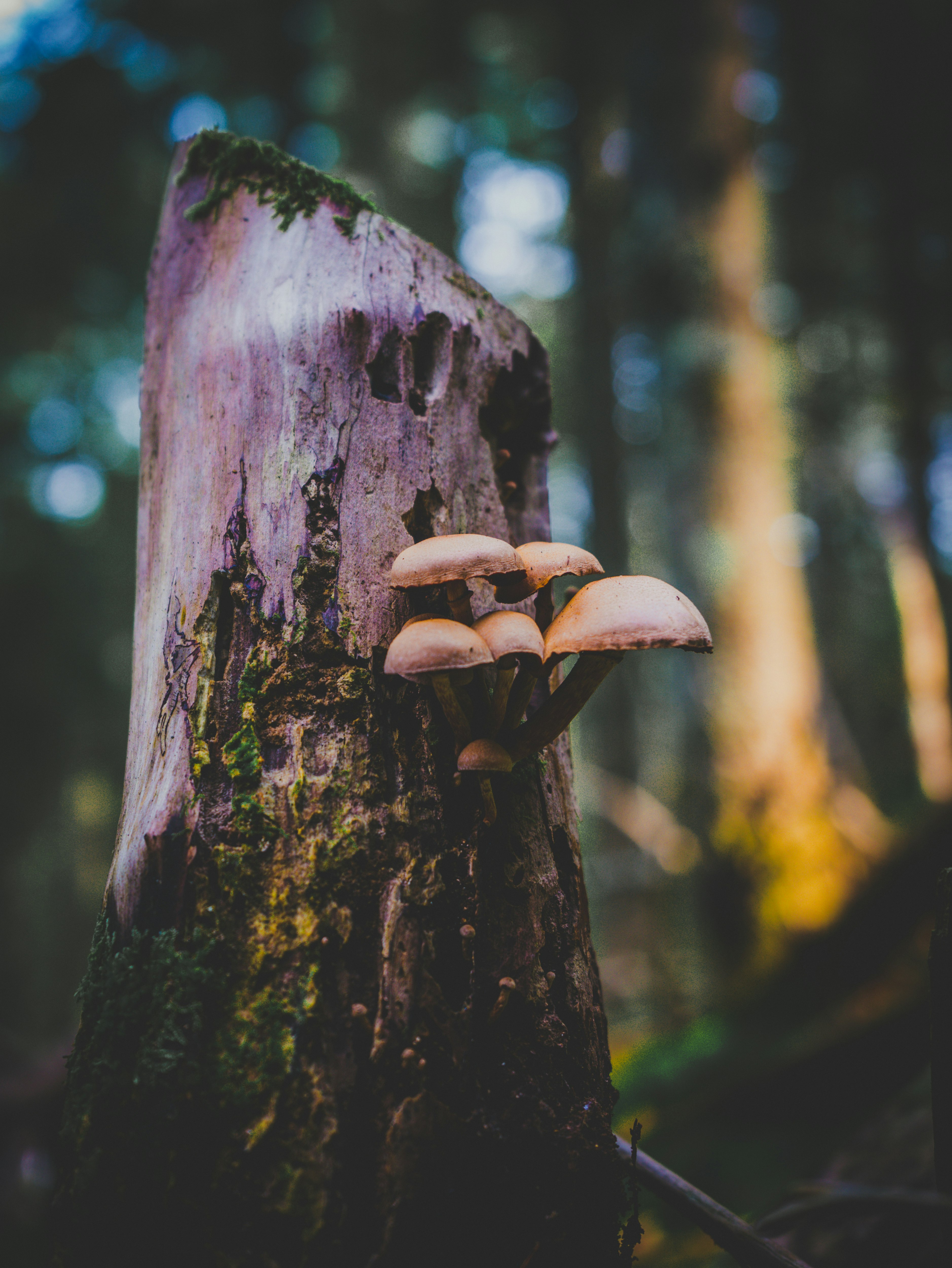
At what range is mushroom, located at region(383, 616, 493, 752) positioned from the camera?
1.06 m

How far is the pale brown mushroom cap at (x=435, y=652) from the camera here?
1058 mm

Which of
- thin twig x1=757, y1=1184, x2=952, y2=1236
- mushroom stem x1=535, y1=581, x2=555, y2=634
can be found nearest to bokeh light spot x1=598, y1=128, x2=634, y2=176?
mushroom stem x1=535, y1=581, x2=555, y2=634

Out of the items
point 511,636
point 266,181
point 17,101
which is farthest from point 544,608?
point 17,101

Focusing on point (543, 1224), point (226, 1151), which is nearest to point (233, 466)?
point (226, 1151)

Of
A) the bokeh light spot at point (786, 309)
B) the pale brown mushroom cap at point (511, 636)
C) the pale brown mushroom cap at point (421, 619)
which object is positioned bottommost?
the pale brown mushroom cap at point (511, 636)

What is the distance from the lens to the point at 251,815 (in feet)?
3.92

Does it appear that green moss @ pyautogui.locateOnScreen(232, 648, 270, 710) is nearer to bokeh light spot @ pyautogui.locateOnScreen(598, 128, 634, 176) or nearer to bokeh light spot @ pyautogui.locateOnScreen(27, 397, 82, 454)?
bokeh light spot @ pyautogui.locateOnScreen(27, 397, 82, 454)

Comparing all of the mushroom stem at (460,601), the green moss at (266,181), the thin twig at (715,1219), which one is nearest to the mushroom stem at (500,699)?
the mushroom stem at (460,601)

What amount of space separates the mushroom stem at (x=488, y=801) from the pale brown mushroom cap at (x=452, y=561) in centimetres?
37

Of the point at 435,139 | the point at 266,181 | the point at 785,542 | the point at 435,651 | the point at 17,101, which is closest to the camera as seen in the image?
the point at 435,651

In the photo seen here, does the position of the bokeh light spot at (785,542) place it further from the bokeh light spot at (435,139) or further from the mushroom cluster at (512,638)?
the bokeh light spot at (435,139)

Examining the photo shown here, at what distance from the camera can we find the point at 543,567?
4.17 ft

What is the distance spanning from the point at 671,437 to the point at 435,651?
3965 millimetres

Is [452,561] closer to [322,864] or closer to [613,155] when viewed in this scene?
[322,864]
